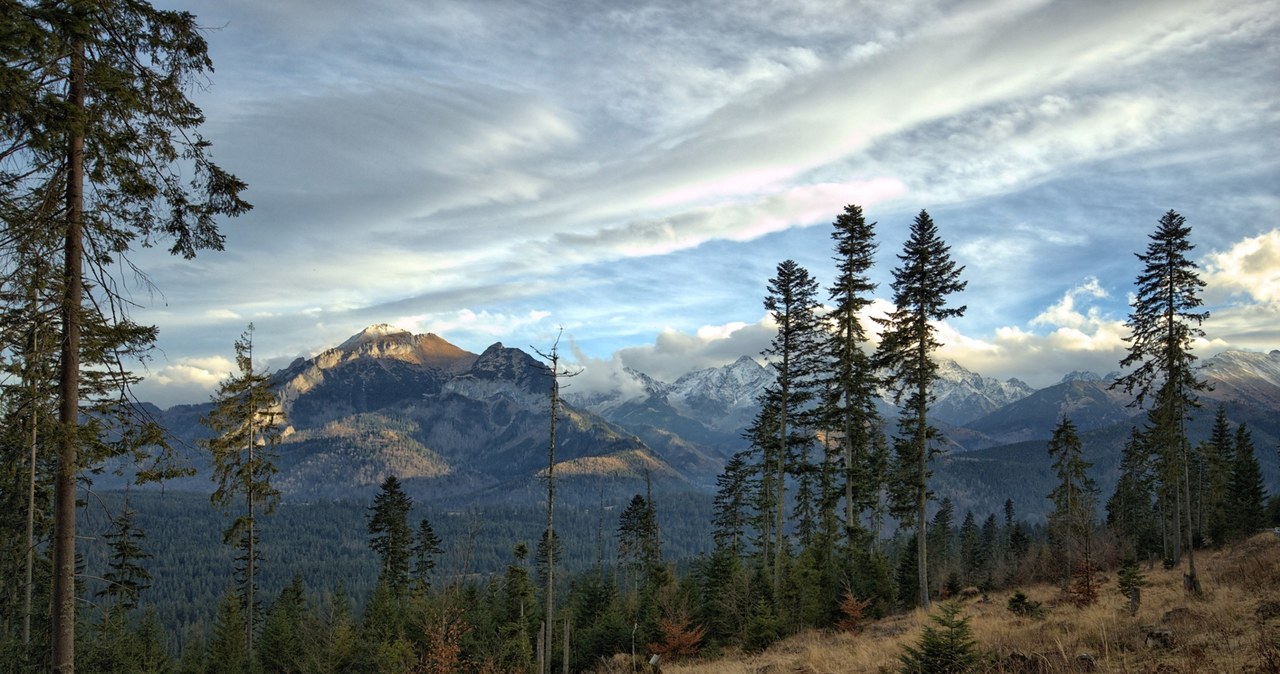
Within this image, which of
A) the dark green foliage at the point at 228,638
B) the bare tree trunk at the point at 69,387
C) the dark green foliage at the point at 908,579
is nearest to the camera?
the bare tree trunk at the point at 69,387

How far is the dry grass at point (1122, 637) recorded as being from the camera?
33.7 ft

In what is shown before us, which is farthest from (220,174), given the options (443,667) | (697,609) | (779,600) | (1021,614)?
(697,609)

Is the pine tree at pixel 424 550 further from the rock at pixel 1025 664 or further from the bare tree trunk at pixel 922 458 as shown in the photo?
the rock at pixel 1025 664

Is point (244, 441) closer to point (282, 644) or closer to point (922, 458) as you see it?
point (282, 644)

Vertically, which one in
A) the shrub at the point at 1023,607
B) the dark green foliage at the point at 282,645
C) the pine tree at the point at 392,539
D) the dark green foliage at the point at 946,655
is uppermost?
the dark green foliage at the point at 946,655

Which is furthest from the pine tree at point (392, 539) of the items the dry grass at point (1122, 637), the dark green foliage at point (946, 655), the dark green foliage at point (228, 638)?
the dark green foliage at point (946, 655)

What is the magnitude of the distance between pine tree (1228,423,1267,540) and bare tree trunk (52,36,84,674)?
69.7 m

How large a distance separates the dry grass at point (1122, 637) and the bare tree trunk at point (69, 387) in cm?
1469

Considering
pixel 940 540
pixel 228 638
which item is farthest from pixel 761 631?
pixel 940 540

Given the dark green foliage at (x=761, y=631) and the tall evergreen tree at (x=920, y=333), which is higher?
the tall evergreen tree at (x=920, y=333)

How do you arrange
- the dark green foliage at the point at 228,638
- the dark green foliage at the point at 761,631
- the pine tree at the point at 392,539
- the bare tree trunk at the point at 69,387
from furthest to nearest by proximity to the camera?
the pine tree at the point at 392,539
the dark green foliage at the point at 228,638
the dark green foliage at the point at 761,631
the bare tree trunk at the point at 69,387

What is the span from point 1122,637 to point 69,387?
1934 centimetres

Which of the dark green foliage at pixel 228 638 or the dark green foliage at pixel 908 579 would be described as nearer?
the dark green foliage at pixel 908 579

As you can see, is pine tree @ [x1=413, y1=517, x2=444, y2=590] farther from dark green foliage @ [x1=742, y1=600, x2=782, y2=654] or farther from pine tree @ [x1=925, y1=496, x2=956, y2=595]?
pine tree @ [x1=925, y1=496, x2=956, y2=595]
